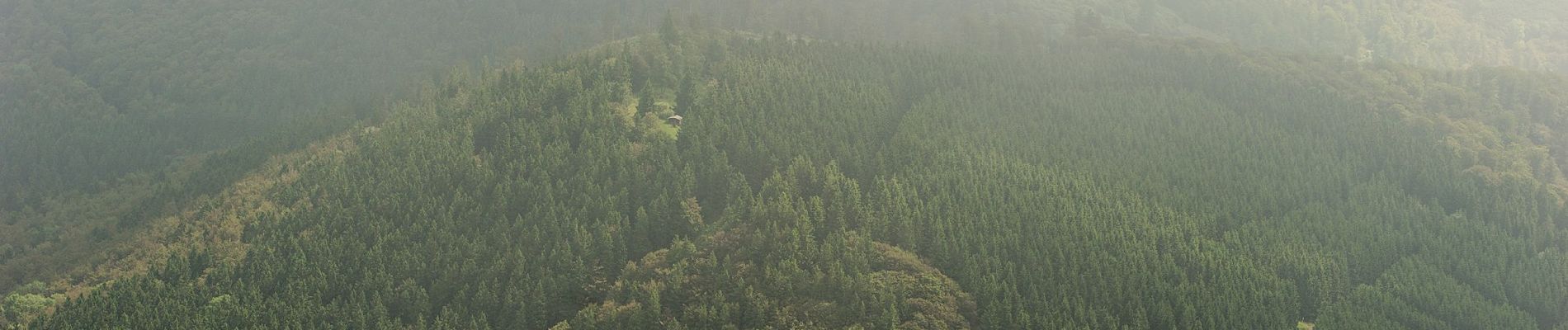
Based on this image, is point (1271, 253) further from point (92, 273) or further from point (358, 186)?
point (92, 273)

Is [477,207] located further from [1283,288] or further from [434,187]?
[1283,288]

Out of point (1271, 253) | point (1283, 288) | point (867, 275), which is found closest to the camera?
point (867, 275)

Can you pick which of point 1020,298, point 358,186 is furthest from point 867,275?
point 358,186

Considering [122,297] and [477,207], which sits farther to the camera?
[477,207]

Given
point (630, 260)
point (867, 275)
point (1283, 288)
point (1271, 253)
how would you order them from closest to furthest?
1. point (867, 275)
2. point (630, 260)
3. point (1283, 288)
4. point (1271, 253)

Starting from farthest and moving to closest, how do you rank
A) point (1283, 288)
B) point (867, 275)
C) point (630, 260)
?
point (1283, 288), point (630, 260), point (867, 275)

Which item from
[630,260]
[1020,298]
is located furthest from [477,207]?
[1020,298]

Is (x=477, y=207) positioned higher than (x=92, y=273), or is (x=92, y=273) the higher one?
(x=477, y=207)

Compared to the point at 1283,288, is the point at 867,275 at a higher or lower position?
higher

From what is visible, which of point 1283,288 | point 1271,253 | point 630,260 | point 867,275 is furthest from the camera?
point 1271,253
